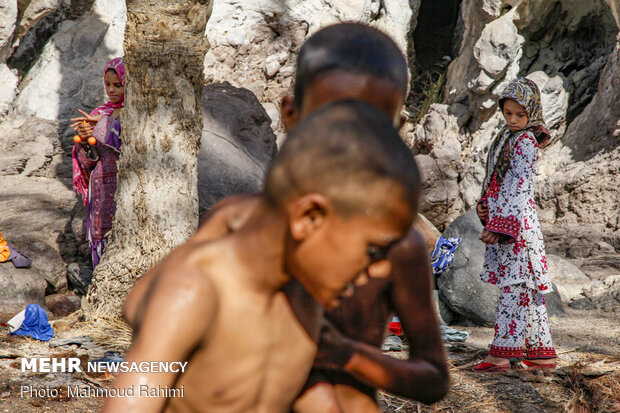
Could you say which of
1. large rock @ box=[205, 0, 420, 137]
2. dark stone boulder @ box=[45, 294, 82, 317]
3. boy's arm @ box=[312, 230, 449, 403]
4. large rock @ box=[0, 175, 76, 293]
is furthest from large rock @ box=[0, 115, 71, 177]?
boy's arm @ box=[312, 230, 449, 403]

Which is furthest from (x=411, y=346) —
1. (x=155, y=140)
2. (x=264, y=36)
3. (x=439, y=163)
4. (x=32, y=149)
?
(x=264, y=36)

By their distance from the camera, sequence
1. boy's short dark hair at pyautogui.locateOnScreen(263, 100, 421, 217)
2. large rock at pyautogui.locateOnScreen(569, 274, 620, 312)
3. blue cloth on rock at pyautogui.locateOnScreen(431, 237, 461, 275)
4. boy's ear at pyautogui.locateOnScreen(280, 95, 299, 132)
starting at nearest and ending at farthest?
1. boy's short dark hair at pyautogui.locateOnScreen(263, 100, 421, 217)
2. boy's ear at pyautogui.locateOnScreen(280, 95, 299, 132)
3. blue cloth on rock at pyautogui.locateOnScreen(431, 237, 461, 275)
4. large rock at pyautogui.locateOnScreen(569, 274, 620, 312)

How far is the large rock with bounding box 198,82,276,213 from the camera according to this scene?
6.23 metres

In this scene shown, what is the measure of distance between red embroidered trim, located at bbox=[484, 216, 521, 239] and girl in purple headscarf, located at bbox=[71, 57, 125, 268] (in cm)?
311

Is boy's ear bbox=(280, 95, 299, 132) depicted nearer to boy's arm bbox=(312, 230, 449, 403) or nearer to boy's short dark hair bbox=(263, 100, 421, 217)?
boy's arm bbox=(312, 230, 449, 403)

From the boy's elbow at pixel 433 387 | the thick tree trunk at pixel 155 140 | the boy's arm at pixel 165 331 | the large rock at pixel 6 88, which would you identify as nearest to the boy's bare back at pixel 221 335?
the boy's arm at pixel 165 331

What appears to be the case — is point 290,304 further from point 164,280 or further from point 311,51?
point 311,51

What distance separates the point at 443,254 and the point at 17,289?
3838 millimetres

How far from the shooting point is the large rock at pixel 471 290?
5.95 m

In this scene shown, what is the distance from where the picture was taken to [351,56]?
58.8 inches

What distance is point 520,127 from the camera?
4602mm

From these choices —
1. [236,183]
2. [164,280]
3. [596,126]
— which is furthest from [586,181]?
[164,280]

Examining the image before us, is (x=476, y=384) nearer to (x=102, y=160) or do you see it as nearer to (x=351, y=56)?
(x=351, y=56)

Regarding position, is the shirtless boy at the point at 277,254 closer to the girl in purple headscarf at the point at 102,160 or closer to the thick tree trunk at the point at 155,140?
the thick tree trunk at the point at 155,140
